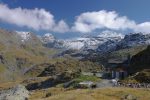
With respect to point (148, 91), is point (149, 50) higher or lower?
higher

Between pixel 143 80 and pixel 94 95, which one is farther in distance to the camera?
pixel 143 80

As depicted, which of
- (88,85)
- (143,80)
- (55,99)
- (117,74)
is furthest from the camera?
(117,74)

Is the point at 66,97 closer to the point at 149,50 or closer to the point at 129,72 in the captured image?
the point at 129,72

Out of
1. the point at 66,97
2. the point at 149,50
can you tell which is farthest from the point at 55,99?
the point at 149,50

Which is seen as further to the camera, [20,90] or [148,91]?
[20,90]

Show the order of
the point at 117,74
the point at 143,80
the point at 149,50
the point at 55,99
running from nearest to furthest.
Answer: the point at 55,99 < the point at 143,80 < the point at 117,74 < the point at 149,50

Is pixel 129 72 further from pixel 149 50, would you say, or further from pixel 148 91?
pixel 148 91

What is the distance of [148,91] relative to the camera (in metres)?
88.6

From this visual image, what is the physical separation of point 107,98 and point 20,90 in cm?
2446

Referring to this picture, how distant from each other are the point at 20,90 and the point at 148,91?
3342cm

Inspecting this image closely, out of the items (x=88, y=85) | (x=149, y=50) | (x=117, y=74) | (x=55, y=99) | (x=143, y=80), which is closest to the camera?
(x=55, y=99)

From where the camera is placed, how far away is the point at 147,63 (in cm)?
18675

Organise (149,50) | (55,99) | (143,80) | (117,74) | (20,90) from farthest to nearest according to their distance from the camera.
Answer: (149,50) < (117,74) < (143,80) < (20,90) < (55,99)

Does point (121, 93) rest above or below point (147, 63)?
below
